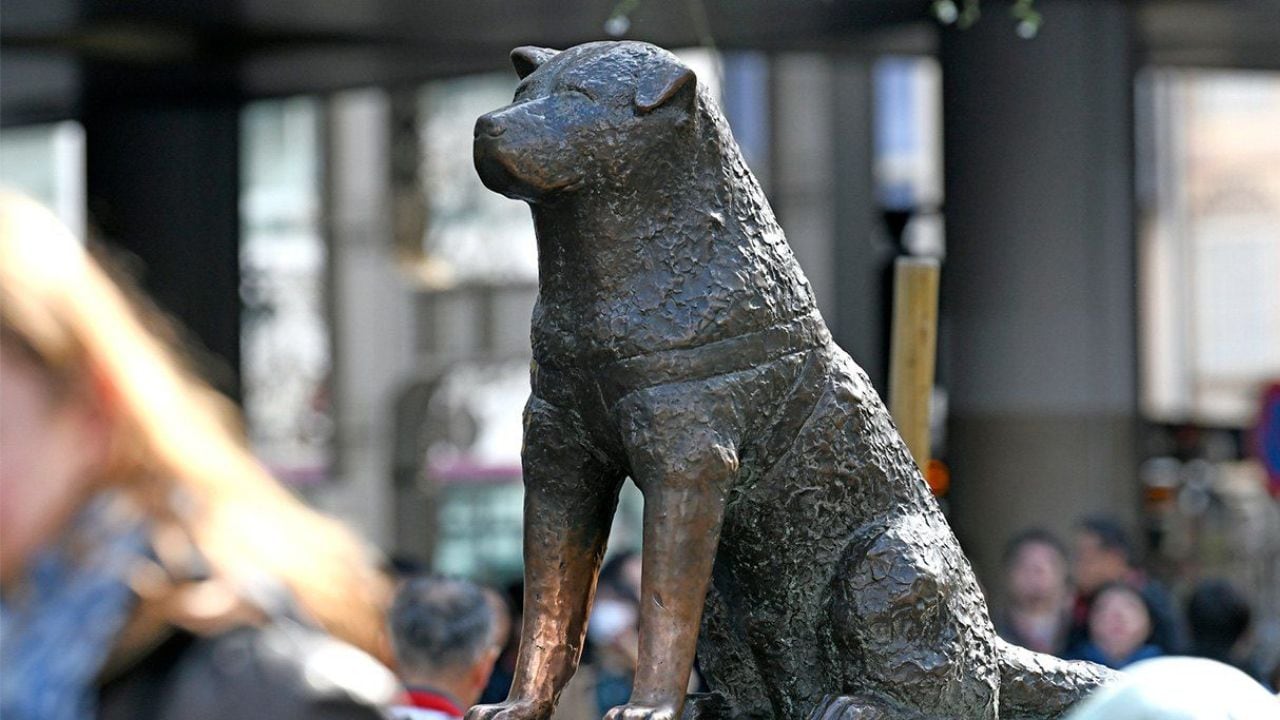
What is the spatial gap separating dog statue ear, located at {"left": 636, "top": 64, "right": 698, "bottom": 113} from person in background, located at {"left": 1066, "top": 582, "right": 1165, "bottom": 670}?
3.86 metres

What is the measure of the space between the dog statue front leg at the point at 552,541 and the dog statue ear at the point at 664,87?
1.65 feet

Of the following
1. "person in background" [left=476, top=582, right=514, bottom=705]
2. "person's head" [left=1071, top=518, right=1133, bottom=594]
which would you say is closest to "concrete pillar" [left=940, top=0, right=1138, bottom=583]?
"person's head" [left=1071, top=518, right=1133, bottom=594]

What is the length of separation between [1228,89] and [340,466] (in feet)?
60.8

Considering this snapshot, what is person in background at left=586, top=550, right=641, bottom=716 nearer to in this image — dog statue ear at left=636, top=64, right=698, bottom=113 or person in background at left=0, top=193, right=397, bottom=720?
dog statue ear at left=636, top=64, right=698, bottom=113

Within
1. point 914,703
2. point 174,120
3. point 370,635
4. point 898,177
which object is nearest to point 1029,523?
point 174,120

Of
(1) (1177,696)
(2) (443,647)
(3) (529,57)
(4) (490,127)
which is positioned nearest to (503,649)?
(2) (443,647)

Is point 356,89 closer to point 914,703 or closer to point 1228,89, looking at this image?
point 914,703

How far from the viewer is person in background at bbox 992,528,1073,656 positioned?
6832mm

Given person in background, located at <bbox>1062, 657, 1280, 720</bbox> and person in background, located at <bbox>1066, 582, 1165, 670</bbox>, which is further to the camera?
person in background, located at <bbox>1066, 582, 1165, 670</bbox>

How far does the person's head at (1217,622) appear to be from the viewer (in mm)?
6520

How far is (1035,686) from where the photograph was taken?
3.08m

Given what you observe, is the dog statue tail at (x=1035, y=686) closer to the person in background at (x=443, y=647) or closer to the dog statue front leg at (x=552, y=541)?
the dog statue front leg at (x=552, y=541)

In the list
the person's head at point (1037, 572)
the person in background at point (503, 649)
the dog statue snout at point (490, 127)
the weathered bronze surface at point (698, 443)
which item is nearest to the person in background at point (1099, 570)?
the person's head at point (1037, 572)

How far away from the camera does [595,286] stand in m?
2.81
